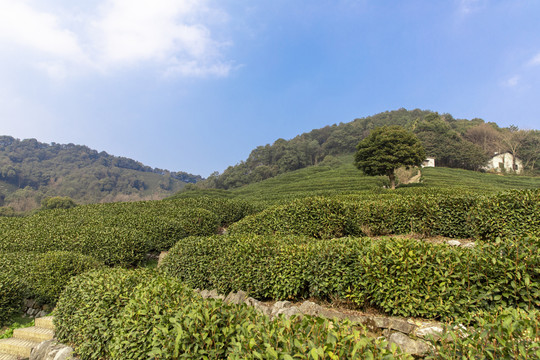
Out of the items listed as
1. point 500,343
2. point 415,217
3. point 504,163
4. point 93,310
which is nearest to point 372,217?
point 415,217

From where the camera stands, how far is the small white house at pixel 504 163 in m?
49.1

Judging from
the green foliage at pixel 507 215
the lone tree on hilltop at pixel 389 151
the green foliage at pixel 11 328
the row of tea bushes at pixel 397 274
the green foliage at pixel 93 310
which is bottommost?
the green foliage at pixel 11 328

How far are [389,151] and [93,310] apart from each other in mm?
22512

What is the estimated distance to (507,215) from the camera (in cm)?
692

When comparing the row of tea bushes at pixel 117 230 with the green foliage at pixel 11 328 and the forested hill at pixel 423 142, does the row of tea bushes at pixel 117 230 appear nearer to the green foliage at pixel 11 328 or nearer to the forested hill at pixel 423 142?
the green foliage at pixel 11 328

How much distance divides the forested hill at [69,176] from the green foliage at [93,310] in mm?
66131

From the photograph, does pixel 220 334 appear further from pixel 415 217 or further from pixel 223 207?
pixel 223 207

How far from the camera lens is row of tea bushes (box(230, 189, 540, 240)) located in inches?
271

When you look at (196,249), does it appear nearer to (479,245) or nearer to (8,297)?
(8,297)

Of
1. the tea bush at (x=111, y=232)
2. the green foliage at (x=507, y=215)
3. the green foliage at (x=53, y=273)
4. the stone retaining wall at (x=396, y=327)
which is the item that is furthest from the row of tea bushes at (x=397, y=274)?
the tea bush at (x=111, y=232)

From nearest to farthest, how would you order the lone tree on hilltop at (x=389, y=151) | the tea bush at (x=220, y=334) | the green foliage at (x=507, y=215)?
the tea bush at (x=220, y=334) → the green foliage at (x=507, y=215) → the lone tree on hilltop at (x=389, y=151)

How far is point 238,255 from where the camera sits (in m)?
6.64

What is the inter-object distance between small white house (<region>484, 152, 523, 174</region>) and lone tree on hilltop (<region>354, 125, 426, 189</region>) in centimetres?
3569

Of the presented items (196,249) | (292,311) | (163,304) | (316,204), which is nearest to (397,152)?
(316,204)
